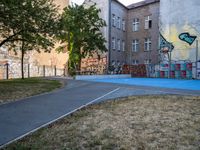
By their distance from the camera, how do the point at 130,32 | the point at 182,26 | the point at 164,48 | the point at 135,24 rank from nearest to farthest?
the point at 182,26 → the point at 164,48 → the point at 135,24 → the point at 130,32

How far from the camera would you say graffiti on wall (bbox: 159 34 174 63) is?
33781mm

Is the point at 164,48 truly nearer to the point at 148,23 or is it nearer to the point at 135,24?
the point at 148,23

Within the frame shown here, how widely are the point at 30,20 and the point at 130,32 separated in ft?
95.6

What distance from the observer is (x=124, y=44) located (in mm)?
43688

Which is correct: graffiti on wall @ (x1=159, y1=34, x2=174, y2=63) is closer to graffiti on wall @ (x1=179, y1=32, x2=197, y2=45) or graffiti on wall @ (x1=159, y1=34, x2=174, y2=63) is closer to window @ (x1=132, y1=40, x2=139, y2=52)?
graffiti on wall @ (x1=179, y1=32, x2=197, y2=45)

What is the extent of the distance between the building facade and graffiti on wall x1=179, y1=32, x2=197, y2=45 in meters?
7.18

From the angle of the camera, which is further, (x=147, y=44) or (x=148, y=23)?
(x=147, y=44)

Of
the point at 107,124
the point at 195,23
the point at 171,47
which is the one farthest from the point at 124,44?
the point at 107,124

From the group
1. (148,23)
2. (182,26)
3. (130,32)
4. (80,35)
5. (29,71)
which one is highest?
(148,23)

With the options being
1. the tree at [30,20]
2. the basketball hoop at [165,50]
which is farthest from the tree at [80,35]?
the tree at [30,20]

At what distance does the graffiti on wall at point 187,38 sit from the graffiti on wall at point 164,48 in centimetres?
162

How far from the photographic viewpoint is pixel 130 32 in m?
43.7

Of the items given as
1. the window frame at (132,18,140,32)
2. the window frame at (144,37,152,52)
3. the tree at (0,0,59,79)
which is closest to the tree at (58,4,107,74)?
the window frame at (144,37,152,52)

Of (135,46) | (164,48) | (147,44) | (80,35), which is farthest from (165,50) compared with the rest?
(80,35)
